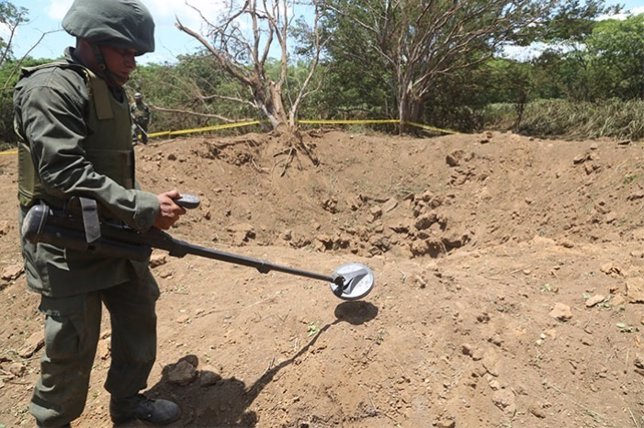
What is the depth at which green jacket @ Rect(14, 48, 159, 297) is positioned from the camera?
164cm

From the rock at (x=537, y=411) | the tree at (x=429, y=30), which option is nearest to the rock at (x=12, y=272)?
the rock at (x=537, y=411)

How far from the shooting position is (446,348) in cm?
259

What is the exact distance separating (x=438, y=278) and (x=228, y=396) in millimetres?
1557

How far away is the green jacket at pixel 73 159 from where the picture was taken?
164cm

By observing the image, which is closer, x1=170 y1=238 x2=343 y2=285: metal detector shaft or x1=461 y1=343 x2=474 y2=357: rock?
x1=170 y1=238 x2=343 y2=285: metal detector shaft

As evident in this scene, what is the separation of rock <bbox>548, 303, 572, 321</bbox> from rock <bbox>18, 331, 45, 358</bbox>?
10.6 ft

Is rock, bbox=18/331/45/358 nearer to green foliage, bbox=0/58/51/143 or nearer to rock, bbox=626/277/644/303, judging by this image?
rock, bbox=626/277/644/303

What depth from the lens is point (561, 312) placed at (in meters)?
2.87

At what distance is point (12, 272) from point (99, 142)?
2.48 meters

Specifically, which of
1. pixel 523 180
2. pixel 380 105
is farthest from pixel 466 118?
pixel 523 180

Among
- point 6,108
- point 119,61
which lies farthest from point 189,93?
point 119,61

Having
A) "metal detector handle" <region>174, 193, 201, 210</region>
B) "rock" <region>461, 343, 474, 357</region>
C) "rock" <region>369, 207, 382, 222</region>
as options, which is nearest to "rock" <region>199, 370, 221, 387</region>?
"metal detector handle" <region>174, 193, 201, 210</region>

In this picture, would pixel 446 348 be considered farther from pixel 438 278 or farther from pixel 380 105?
pixel 380 105

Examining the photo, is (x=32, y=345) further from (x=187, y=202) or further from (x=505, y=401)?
(x=505, y=401)
